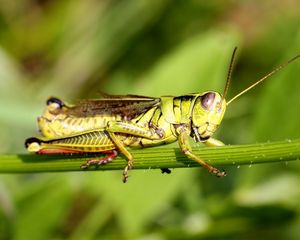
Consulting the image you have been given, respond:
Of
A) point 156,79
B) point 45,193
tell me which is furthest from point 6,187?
point 156,79

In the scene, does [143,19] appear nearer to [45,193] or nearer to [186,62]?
[186,62]

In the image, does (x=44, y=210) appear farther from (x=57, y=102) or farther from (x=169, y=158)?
(x=169, y=158)

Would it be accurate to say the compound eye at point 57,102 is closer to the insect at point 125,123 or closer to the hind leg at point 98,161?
the insect at point 125,123

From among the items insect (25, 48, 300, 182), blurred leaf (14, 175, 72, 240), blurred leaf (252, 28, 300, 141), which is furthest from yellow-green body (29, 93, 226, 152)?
blurred leaf (252, 28, 300, 141)

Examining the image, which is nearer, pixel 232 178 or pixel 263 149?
pixel 263 149

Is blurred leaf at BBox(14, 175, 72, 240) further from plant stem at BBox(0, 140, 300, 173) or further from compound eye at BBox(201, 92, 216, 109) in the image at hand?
compound eye at BBox(201, 92, 216, 109)

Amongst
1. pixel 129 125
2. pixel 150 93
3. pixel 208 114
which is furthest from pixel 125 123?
pixel 150 93
